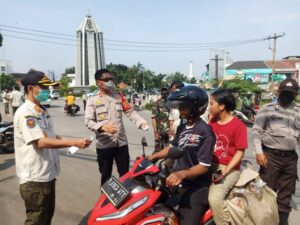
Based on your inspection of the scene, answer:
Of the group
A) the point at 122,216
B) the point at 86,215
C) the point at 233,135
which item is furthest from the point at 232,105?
the point at 86,215

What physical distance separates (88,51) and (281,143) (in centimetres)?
9186

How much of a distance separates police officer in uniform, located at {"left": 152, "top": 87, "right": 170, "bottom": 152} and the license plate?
4.14 m

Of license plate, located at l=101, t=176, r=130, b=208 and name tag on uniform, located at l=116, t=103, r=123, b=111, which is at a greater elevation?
name tag on uniform, located at l=116, t=103, r=123, b=111

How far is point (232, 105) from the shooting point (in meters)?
3.57

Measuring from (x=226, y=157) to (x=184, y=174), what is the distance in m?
0.88

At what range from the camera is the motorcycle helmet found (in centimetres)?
284

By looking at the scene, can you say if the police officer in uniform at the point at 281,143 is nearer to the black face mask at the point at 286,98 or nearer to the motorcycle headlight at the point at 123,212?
the black face mask at the point at 286,98

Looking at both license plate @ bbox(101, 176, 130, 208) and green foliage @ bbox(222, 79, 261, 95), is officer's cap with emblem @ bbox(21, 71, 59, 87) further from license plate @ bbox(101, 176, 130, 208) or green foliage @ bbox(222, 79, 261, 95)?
green foliage @ bbox(222, 79, 261, 95)

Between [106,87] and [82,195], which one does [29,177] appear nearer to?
[106,87]

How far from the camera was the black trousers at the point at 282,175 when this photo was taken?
4.27 metres

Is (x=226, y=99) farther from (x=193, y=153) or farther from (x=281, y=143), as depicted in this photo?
(x=281, y=143)

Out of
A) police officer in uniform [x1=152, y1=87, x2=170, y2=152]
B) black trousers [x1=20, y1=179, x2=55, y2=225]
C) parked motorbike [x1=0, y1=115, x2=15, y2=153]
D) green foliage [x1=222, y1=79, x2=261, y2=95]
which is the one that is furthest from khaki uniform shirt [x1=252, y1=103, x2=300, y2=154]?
green foliage [x1=222, y1=79, x2=261, y2=95]

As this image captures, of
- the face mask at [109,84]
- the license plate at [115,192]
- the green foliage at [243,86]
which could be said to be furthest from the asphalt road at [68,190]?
the green foliage at [243,86]

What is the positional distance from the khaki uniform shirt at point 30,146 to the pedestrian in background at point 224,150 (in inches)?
58.1
